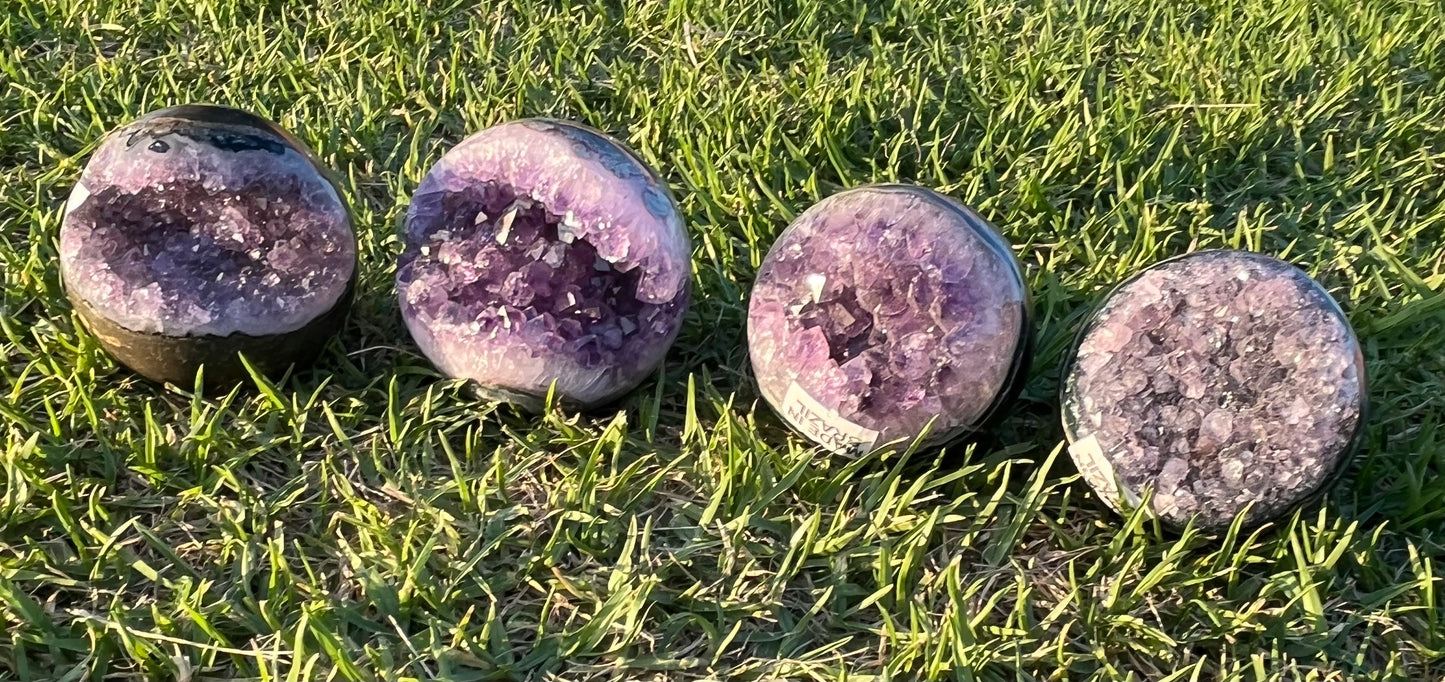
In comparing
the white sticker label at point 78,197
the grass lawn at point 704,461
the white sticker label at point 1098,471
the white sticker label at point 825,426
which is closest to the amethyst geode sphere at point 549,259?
the grass lawn at point 704,461

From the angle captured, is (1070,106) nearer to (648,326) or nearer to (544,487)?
(648,326)

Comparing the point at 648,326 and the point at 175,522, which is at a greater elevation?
the point at 648,326

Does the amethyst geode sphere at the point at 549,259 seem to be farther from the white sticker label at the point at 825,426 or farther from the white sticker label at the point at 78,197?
the white sticker label at the point at 78,197

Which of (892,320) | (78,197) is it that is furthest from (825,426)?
(78,197)

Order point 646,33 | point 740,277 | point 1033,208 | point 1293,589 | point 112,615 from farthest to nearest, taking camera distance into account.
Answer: point 646,33 → point 1033,208 → point 740,277 → point 1293,589 → point 112,615

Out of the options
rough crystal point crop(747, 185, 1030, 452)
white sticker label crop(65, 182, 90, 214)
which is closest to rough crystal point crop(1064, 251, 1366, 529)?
rough crystal point crop(747, 185, 1030, 452)

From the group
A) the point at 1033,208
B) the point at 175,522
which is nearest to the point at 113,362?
the point at 175,522

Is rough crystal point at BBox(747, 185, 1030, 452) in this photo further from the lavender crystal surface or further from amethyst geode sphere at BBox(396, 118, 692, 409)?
the lavender crystal surface

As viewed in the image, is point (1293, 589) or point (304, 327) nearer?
point (1293, 589)
